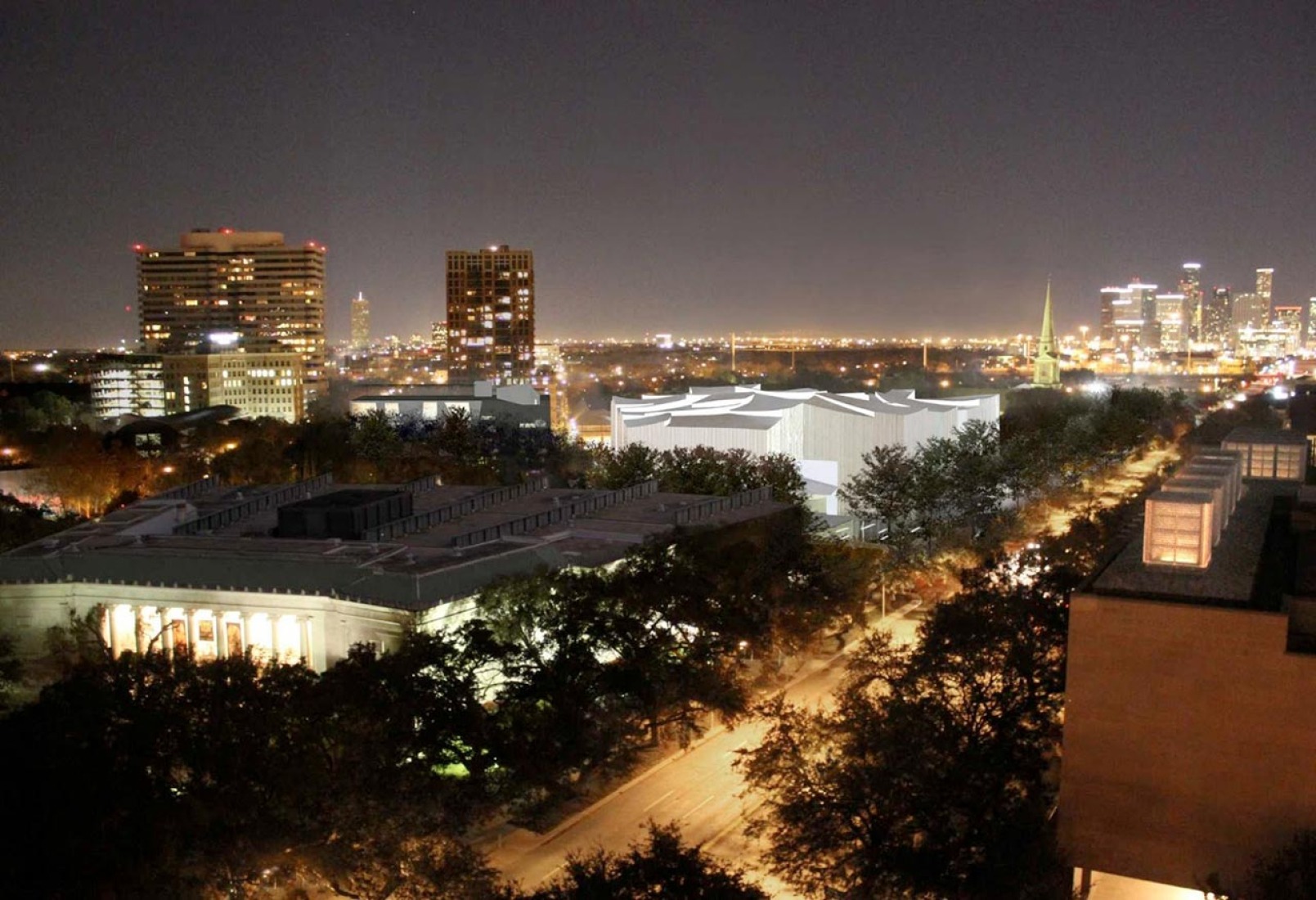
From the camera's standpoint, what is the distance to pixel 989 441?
51688 millimetres

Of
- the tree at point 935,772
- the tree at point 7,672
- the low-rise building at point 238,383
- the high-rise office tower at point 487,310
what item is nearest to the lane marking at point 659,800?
the tree at point 935,772

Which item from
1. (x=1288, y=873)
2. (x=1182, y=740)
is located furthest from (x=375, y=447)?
(x=1288, y=873)

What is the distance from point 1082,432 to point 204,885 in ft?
184

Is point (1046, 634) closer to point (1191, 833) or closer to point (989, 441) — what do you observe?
point (1191, 833)

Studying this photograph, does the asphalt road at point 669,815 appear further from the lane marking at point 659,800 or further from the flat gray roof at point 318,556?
the flat gray roof at point 318,556

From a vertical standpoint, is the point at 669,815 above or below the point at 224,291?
below

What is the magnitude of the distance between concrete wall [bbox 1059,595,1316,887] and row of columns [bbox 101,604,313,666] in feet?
49.7

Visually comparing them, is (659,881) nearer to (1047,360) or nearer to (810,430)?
(810,430)

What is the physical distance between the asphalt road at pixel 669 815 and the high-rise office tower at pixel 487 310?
14689 centimetres

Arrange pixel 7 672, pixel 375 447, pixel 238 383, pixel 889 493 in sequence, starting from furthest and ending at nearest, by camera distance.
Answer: pixel 238 383
pixel 375 447
pixel 889 493
pixel 7 672

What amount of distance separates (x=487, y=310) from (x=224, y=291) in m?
37.5

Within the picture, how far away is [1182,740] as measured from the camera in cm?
1562

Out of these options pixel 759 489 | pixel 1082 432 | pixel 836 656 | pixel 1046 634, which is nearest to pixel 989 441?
pixel 1082 432

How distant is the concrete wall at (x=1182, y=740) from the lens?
15000 mm
